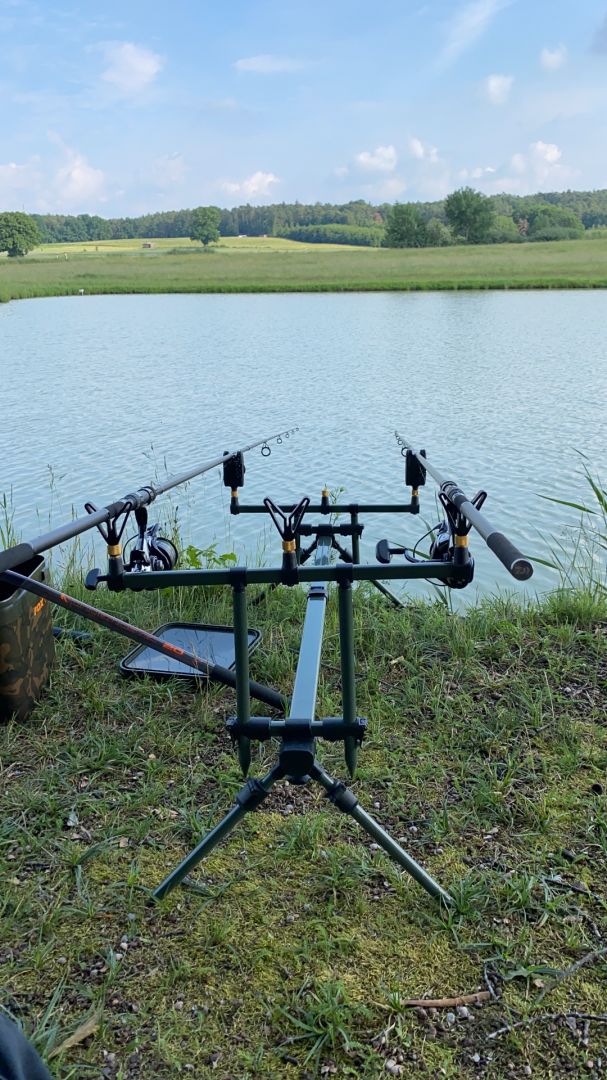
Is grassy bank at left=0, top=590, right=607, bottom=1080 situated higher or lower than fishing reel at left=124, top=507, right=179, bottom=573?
lower

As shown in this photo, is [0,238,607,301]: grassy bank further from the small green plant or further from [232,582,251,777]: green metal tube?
[232,582,251,777]: green metal tube

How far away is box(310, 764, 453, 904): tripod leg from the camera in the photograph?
1863 millimetres

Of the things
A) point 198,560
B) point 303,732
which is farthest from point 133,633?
point 198,560

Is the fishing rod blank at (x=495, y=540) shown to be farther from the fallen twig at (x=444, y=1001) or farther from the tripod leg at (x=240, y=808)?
the fallen twig at (x=444, y=1001)

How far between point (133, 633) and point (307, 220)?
101 meters

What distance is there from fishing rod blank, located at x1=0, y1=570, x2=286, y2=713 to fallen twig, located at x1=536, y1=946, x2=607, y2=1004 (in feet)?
3.88

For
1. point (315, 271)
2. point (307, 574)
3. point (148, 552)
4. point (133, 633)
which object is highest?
point (315, 271)

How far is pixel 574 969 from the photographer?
183 cm

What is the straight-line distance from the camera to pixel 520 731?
2852mm

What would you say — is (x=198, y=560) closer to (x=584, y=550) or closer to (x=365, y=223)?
(x=584, y=550)

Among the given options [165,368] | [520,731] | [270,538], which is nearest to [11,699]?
[520,731]

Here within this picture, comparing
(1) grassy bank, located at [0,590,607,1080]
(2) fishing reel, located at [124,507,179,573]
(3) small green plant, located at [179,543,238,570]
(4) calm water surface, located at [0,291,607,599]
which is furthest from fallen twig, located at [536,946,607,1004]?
(4) calm water surface, located at [0,291,607,599]

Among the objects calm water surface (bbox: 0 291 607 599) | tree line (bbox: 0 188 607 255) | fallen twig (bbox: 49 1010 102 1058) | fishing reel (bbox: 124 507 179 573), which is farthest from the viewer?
tree line (bbox: 0 188 607 255)

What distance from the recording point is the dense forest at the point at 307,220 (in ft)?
282
